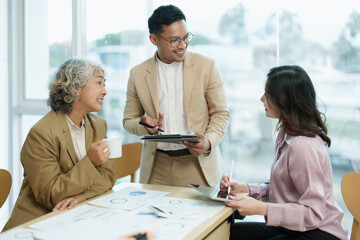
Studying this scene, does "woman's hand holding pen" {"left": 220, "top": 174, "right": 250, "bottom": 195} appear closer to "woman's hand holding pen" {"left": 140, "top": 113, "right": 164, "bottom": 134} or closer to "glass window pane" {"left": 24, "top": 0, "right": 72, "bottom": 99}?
"woman's hand holding pen" {"left": 140, "top": 113, "right": 164, "bottom": 134}

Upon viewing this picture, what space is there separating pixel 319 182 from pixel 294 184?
120mm

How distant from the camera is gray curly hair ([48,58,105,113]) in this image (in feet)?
6.46

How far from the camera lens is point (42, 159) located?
1756mm

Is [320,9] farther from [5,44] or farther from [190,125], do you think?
[5,44]

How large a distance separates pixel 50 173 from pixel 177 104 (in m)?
0.98

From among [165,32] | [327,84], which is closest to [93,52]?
[165,32]

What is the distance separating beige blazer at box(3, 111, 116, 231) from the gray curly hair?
84 mm

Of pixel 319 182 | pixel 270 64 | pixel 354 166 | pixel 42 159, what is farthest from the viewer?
pixel 270 64

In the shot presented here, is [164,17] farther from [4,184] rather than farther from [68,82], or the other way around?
[4,184]

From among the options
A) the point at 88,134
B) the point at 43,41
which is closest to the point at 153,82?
the point at 88,134

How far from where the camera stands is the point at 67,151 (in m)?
1.89

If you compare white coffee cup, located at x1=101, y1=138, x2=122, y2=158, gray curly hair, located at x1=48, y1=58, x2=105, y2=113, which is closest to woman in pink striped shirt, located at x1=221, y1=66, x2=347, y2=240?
white coffee cup, located at x1=101, y1=138, x2=122, y2=158

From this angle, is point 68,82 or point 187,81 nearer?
point 68,82

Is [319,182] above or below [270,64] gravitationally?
below
